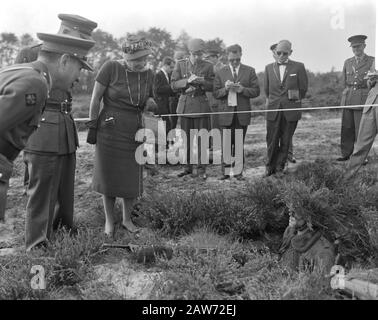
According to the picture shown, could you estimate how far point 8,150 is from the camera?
2.80 metres

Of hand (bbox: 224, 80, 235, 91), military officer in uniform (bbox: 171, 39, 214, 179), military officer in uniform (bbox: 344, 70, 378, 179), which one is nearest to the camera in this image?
military officer in uniform (bbox: 344, 70, 378, 179)

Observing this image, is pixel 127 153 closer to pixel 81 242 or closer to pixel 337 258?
pixel 81 242

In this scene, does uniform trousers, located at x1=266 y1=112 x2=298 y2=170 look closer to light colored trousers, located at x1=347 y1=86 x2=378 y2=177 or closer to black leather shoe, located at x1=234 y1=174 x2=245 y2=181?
black leather shoe, located at x1=234 y1=174 x2=245 y2=181

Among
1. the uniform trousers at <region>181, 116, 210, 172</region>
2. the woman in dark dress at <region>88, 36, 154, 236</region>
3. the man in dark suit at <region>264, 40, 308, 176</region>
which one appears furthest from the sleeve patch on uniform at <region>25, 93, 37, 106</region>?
the man in dark suit at <region>264, 40, 308, 176</region>

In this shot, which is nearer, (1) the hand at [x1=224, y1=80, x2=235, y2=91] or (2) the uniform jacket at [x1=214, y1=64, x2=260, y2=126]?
(1) the hand at [x1=224, y1=80, x2=235, y2=91]

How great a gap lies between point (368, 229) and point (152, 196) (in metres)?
2.06

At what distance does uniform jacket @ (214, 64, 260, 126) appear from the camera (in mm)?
6879

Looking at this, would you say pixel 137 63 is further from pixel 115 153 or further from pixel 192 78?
pixel 192 78

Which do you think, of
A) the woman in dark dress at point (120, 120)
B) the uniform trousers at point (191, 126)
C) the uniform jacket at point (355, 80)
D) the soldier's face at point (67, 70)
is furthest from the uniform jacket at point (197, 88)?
the soldier's face at point (67, 70)

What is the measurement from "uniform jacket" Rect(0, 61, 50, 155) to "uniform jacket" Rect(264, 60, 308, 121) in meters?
4.57

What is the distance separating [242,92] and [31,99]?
4.48 m

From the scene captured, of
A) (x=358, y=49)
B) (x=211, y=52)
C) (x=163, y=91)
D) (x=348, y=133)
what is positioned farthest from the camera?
(x=211, y=52)

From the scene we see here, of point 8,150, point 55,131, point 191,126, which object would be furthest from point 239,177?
point 8,150
